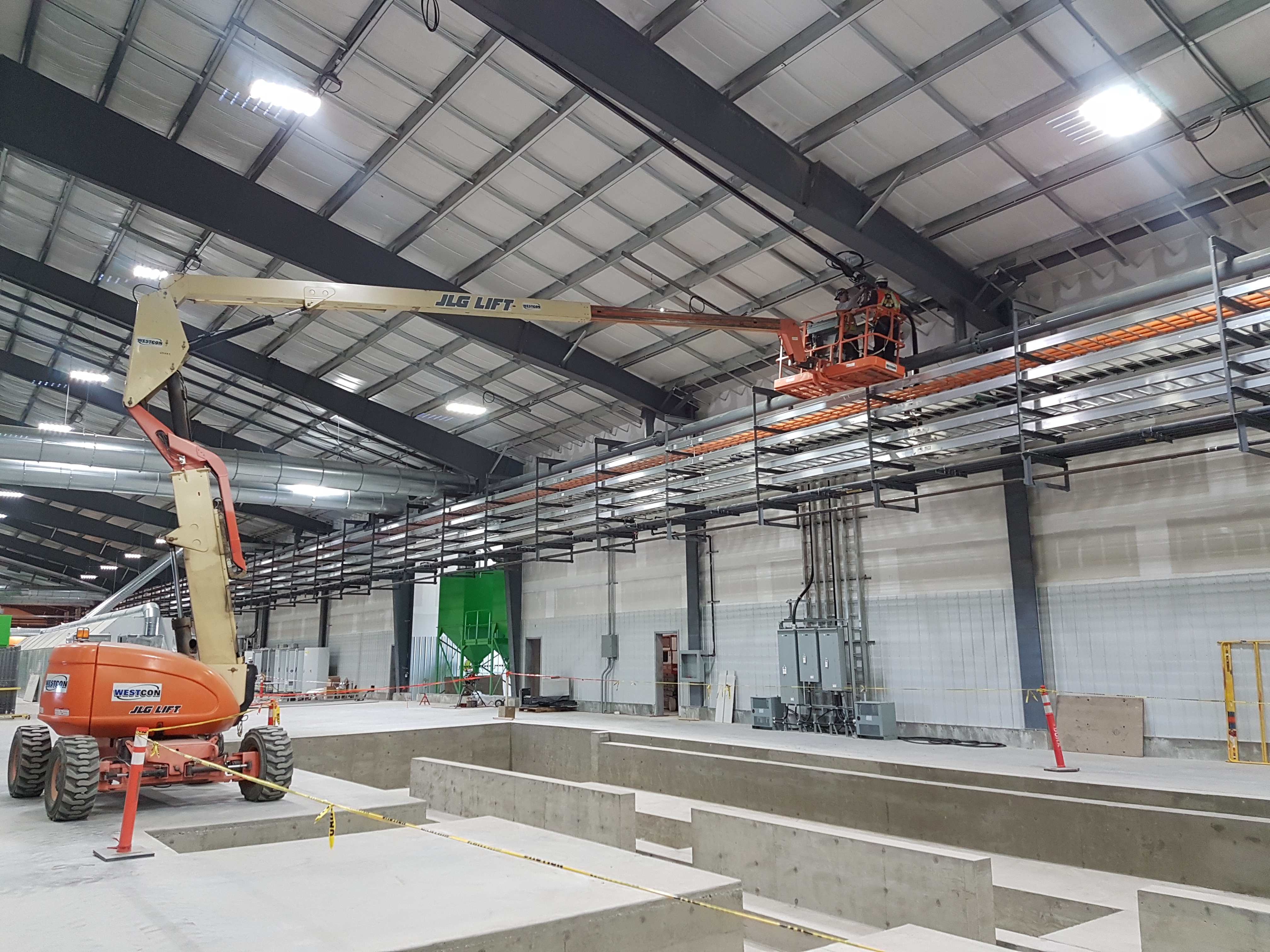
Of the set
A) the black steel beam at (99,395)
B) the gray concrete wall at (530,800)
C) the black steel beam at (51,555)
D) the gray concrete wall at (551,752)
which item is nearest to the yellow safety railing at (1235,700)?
the gray concrete wall at (530,800)

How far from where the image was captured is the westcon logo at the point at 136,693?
7637 mm

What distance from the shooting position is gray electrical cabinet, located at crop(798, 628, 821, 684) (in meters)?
15.3

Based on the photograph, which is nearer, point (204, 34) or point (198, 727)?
point (198, 727)

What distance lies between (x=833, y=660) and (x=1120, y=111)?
31.1 feet

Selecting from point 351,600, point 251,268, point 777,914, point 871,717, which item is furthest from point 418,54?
point 351,600

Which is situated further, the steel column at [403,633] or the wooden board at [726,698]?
the steel column at [403,633]

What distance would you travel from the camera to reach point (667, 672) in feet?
65.4

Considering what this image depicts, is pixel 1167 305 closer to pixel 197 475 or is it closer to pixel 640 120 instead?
pixel 640 120

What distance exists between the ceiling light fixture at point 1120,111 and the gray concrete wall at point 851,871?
8364mm

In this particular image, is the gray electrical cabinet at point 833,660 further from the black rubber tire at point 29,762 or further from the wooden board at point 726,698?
the black rubber tire at point 29,762

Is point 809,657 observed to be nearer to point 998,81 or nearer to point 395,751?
point 395,751

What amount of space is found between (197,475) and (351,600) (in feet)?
82.8

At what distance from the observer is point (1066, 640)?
1280 centimetres

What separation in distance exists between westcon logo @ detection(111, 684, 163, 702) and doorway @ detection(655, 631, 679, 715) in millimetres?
12812
